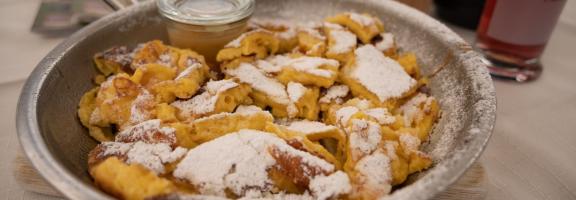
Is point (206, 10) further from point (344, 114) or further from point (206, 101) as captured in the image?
point (344, 114)

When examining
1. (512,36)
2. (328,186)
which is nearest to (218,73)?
(328,186)

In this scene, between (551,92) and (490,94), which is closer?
(490,94)

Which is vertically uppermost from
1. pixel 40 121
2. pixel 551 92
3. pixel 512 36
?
pixel 40 121

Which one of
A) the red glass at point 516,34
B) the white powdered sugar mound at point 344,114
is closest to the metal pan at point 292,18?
the white powdered sugar mound at point 344,114

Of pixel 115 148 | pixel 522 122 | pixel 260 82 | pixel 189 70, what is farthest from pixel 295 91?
pixel 522 122

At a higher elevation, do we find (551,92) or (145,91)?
(145,91)

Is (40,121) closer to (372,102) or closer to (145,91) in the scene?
(145,91)

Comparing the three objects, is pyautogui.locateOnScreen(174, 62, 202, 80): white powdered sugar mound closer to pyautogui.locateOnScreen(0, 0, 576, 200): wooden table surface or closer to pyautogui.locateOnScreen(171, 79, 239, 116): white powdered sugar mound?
pyautogui.locateOnScreen(171, 79, 239, 116): white powdered sugar mound

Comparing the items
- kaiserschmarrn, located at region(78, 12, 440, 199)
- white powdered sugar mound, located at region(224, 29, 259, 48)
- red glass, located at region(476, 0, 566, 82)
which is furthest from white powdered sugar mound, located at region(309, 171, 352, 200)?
red glass, located at region(476, 0, 566, 82)
